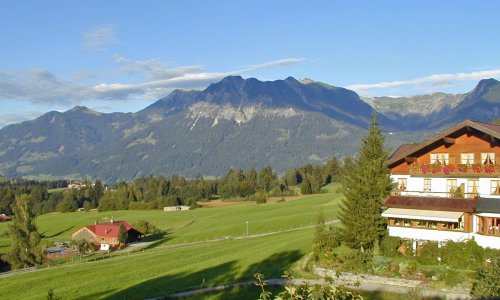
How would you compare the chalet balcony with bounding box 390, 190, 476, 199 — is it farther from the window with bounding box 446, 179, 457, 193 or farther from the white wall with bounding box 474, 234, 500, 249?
the white wall with bounding box 474, 234, 500, 249

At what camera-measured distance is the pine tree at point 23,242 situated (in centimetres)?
6819

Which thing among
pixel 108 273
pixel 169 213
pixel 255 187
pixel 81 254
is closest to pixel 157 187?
pixel 255 187

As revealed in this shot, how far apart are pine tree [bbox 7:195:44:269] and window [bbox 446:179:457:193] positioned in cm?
5396

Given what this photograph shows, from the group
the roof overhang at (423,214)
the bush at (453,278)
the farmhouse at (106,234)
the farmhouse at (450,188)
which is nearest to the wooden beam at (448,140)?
the farmhouse at (450,188)

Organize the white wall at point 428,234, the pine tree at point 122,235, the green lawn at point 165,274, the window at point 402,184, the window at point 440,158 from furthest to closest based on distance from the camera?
the pine tree at point 122,235 → the window at point 402,184 → the window at point 440,158 → the white wall at point 428,234 → the green lawn at point 165,274

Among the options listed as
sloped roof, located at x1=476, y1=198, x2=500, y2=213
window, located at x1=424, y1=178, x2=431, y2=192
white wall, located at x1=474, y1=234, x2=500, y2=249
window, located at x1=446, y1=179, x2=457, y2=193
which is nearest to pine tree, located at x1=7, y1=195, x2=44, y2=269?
window, located at x1=424, y1=178, x2=431, y2=192

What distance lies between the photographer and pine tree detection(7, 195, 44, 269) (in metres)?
68.2

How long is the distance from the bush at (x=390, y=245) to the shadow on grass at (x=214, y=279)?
19.7 feet

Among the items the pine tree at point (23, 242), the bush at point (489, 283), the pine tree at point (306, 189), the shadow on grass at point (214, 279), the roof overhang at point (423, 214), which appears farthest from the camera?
the pine tree at point (306, 189)

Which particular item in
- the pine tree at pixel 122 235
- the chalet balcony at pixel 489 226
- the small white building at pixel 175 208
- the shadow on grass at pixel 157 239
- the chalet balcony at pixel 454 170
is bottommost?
the small white building at pixel 175 208

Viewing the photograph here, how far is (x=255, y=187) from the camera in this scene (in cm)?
17312

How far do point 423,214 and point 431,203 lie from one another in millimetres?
1421

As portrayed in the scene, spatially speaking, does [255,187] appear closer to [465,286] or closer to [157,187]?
[157,187]

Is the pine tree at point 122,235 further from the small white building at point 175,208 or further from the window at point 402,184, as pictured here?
the small white building at point 175,208
